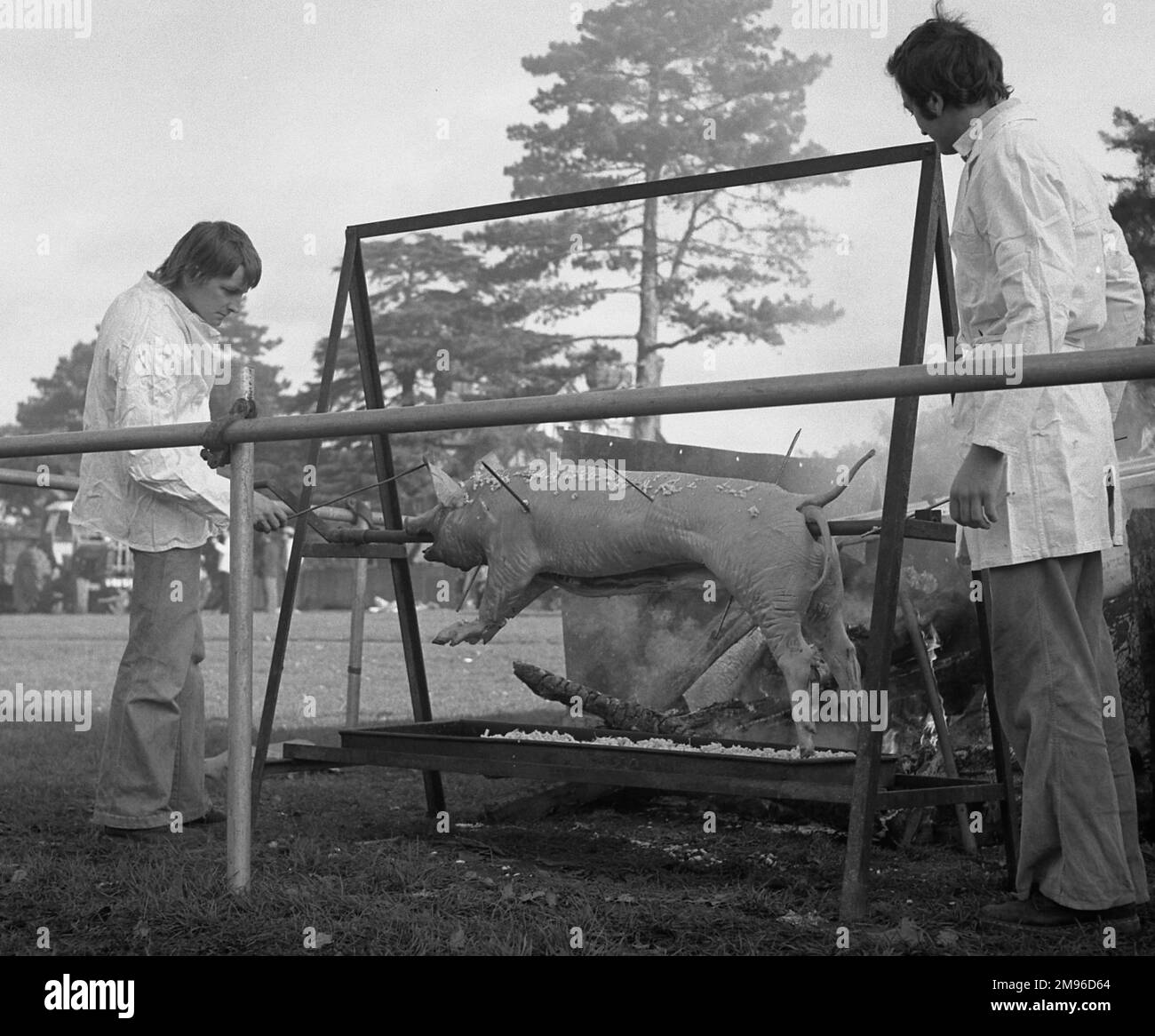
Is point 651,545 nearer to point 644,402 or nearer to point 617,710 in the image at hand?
point 617,710

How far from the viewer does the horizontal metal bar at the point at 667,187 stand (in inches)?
143

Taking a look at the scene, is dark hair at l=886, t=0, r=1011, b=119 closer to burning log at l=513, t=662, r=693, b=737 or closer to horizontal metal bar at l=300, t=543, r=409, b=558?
horizontal metal bar at l=300, t=543, r=409, b=558

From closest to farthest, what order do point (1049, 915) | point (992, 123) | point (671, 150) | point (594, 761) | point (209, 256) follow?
point (1049, 915)
point (992, 123)
point (594, 761)
point (209, 256)
point (671, 150)

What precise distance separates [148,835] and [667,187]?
269 centimetres

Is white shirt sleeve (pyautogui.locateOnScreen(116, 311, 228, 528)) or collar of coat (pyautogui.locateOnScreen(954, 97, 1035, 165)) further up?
collar of coat (pyautogui.locateOnScreen(954, 97, 1035, 165))

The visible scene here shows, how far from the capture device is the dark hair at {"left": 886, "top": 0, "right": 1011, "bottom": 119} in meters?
3.08

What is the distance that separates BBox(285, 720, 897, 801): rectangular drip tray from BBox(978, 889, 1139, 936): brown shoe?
46cm

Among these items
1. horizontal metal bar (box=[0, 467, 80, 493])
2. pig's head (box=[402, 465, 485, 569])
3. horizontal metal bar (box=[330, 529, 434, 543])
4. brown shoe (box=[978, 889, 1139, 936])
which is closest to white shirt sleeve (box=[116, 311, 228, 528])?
horizontal metal bar (box=[0, 467, 80, 493])

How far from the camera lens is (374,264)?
27000 millimetres

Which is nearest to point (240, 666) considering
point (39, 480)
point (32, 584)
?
point (39, 480)

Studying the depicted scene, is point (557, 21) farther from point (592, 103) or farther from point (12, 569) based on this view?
point (12, 569)

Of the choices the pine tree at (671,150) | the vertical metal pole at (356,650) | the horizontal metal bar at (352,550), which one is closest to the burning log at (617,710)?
the horizontal metal bar at (352,550)

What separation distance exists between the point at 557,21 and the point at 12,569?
2096 cm

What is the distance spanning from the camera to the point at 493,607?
4.62 meters
